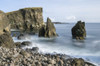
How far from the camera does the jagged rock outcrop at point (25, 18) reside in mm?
108688

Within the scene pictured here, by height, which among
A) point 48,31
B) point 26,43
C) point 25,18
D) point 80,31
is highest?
point 25,18

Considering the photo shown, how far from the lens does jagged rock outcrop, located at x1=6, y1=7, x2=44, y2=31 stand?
10869 cm

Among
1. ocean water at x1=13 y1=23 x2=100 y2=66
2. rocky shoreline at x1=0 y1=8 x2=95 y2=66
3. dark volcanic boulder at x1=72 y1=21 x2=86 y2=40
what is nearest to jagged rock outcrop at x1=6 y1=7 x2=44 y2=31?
rocky shoreline at x1=0 y1=8 x2=95 y2=66

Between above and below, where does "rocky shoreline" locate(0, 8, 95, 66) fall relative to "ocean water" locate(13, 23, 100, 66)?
above

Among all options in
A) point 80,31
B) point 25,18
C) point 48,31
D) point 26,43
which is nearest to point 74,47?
point 26,43

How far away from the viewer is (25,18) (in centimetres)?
10944

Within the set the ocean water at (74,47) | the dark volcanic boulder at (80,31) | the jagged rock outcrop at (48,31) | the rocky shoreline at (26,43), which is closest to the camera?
the rocky shoreline at (26,43)

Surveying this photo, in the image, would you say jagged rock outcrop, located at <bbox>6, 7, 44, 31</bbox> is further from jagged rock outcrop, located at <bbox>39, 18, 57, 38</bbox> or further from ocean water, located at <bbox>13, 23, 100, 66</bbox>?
ocean water, located at <bbox>13, 23, 100, 66</bbox>

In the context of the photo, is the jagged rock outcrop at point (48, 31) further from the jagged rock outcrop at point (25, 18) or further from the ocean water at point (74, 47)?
the jagged rock outcrop at point (25, 18)

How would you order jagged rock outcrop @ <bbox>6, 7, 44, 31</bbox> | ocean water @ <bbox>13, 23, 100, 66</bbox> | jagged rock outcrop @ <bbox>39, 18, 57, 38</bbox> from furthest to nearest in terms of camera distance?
1. jagged rock outcrop @ <bbox>6, 7, 44, 31</bbox>
2. jagged rock outcrop @ <bbox>39, 18, 57, 38</bbox>
3. ocean water @ <bbox>13, 23, 100, 66</bbox>

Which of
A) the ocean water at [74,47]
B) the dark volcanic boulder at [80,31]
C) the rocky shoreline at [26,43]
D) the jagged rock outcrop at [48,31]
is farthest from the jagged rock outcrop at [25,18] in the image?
the dark volcanic boulder at [80,31]

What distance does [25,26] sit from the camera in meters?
110

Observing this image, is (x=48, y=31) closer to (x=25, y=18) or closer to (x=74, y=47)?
(x=74, y=47)

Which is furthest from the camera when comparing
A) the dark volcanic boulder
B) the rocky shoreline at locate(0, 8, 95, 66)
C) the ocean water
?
the dark volcanic boulder
